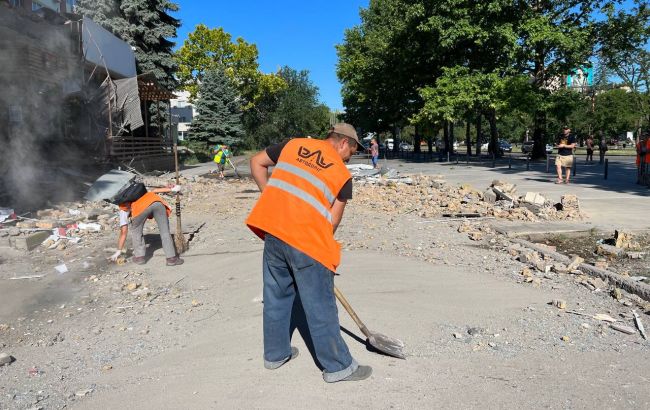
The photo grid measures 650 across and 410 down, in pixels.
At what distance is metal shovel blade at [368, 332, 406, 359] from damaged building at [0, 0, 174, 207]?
9908 mm

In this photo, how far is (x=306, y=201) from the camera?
122 inches

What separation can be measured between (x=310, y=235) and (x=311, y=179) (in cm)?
33

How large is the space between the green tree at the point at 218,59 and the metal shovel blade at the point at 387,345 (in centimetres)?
4883

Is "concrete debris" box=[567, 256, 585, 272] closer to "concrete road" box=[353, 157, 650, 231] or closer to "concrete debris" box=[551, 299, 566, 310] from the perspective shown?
"concrete debris" box=[551, 299, 566, 310]

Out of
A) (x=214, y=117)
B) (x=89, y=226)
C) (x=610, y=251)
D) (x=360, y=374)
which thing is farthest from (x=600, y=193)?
(x=214, y=117)

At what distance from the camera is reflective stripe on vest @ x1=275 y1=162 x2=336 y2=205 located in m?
3.11

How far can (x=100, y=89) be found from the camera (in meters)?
17.2

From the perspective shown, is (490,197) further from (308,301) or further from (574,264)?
(308,301)

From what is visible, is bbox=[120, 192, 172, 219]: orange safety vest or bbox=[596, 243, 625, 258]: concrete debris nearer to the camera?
bbox=[120, 192, 172, 219]: orange safety vest

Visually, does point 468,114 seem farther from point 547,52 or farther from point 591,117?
point 591,117

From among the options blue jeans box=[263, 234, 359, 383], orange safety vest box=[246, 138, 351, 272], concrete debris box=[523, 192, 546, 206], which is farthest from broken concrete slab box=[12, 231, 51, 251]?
concrete debris box=[523, 192, 546, 206]

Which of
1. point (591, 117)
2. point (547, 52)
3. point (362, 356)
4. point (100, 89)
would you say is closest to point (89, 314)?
point (362, 356)

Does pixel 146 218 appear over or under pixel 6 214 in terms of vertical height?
over

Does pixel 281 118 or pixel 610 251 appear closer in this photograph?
pixel 610 251
